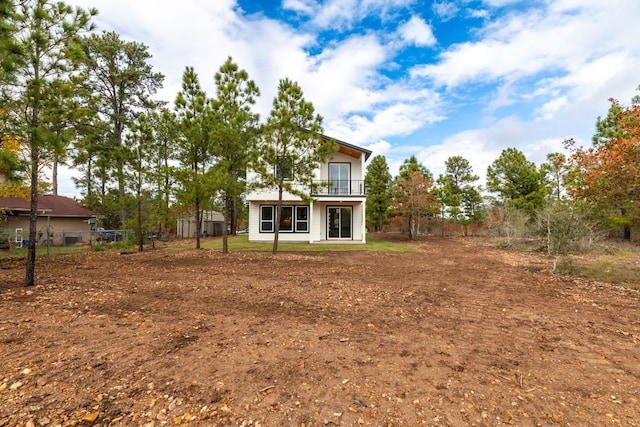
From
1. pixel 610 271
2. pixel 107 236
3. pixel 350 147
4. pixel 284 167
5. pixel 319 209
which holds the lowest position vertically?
pixel 610 271

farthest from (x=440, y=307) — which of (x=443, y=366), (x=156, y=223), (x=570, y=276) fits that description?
(x=156, y=223)

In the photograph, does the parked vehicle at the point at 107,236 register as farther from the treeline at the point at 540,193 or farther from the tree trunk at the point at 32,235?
the treeline at the point at 540,193

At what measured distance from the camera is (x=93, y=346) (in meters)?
3.50

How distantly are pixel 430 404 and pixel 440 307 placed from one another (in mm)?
3190

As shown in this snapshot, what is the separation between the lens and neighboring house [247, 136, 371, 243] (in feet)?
60.1

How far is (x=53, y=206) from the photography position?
20297 millimetres

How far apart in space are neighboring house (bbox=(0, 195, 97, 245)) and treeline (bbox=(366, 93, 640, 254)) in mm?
22820

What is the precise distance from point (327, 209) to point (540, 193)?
2088 cm

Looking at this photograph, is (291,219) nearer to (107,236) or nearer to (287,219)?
(287,219)

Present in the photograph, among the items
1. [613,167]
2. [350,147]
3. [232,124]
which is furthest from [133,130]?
[613,167]

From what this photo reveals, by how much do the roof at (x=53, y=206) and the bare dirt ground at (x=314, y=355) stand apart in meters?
15.4

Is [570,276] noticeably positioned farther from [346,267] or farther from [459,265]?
[346,267]

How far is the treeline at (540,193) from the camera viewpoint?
789cm

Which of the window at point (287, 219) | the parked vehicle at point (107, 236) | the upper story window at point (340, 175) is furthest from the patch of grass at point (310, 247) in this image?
the parked vehicle at point (107, 236)
